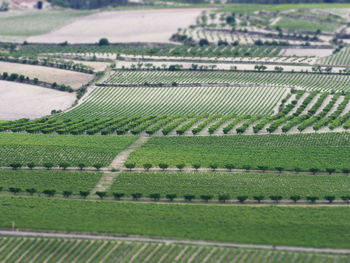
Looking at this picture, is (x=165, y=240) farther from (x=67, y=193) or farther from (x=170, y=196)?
(x=67, y=193)

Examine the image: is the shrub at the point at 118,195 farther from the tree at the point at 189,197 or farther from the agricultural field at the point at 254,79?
the agricultural field at the point at 254,79

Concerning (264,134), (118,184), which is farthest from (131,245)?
(264,134)

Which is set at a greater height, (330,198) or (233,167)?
(330,198)

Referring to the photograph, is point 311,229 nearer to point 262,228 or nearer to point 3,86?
point 262,228

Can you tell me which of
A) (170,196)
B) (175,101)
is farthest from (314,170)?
(175,101)

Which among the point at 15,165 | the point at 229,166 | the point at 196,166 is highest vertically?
the point at 15,165

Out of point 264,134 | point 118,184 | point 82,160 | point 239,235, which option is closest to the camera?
point 239,235
